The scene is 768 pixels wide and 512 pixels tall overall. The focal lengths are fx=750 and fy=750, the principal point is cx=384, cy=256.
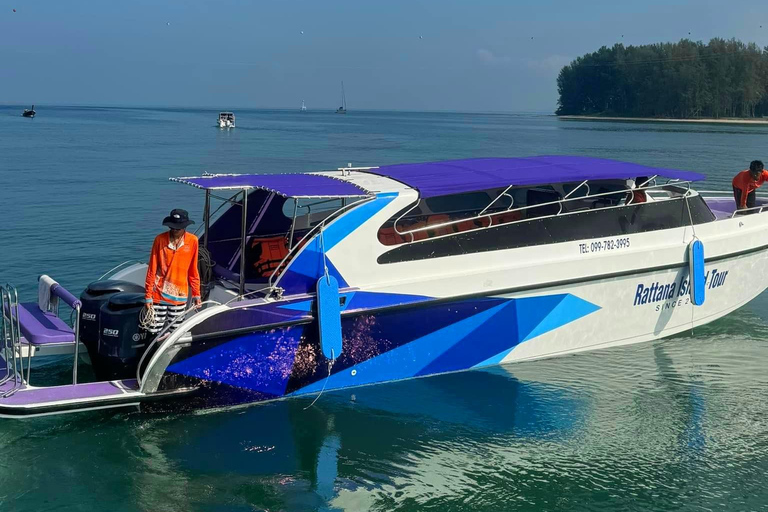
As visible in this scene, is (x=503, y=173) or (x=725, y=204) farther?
(x=725, y=204)

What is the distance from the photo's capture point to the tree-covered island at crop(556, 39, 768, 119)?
92875 millimetres

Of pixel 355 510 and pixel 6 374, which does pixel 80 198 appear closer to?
pixel 6 374

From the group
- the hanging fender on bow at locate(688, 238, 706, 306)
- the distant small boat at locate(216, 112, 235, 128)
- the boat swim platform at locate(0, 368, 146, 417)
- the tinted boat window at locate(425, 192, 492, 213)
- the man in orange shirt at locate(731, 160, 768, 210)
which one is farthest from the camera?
the distant small boat at locate(216, 112, 235, 128)

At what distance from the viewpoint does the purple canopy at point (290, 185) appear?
7078 mm

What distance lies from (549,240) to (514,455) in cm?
258

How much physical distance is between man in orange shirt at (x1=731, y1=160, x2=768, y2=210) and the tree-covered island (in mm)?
92083

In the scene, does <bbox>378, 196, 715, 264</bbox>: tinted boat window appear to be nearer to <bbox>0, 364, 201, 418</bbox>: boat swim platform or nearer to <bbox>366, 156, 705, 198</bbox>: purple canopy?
<bbox>366, 156, 705, 198</bbox>: purple canopy

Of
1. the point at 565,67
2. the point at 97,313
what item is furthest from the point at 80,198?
the point at 565,67

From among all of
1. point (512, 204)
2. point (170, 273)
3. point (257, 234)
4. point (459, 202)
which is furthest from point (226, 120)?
point (170, 273)

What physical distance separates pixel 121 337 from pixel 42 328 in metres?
0.98

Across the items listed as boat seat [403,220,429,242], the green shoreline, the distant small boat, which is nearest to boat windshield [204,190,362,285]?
boat seat [403,220,429,242]

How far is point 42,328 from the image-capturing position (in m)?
6.95

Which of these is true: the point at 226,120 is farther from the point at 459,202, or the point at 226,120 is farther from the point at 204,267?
the point at 204,267

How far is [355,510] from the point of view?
221 inches
